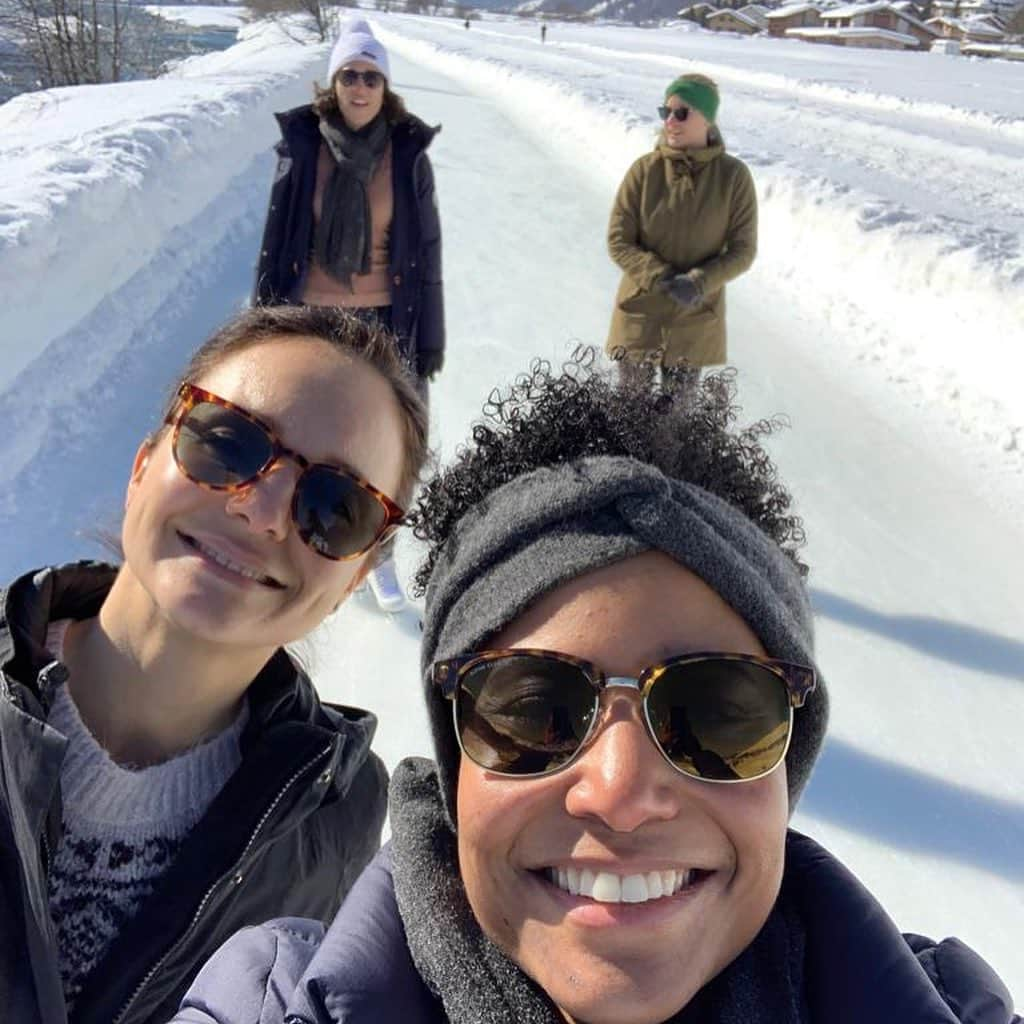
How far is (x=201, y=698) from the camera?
1498mm

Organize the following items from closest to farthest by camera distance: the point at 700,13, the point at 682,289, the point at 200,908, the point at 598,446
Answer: the point at 598,446
the point at 200,908
the point at 682,289
the point at 700,13

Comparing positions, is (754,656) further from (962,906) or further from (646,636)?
(962,906)

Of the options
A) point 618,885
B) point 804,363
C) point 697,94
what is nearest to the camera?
point 618,885

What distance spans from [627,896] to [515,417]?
60 centimetres

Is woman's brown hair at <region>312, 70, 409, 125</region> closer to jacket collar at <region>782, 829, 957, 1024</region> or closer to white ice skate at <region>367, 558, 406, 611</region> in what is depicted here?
white ice skate at <region>367, 558, 406, 611</region>

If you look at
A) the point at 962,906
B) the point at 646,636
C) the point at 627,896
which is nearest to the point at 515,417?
the point at 646,636

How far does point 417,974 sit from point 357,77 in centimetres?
293

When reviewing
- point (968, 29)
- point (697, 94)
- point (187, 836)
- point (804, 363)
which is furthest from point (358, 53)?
point (968, 29)

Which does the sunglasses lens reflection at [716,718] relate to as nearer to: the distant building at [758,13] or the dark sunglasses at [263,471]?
the dark sunglasses at [263,471]

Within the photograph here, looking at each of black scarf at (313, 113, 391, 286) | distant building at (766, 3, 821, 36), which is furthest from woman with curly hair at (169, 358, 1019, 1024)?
distant building at (766, 3, 821, 36)

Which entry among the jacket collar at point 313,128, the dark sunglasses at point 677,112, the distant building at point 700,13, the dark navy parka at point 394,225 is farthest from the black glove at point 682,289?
the distant building at point 700,13

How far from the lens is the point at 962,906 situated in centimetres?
236

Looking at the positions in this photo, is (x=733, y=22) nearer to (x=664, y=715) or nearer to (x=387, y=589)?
(x=387, y=589)

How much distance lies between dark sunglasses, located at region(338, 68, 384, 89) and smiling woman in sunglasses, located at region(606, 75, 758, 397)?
3.22ft
